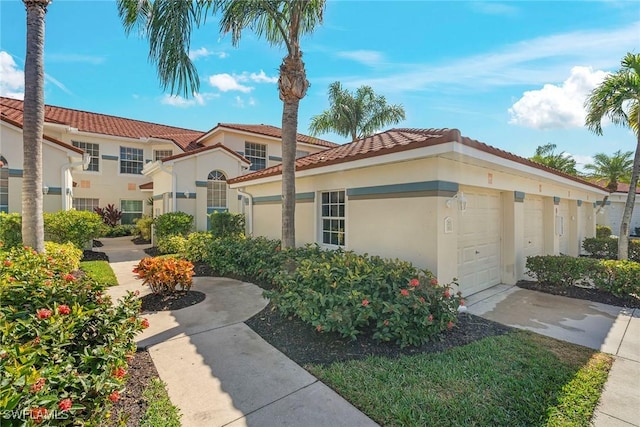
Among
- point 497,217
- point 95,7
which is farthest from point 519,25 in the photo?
point 95,7

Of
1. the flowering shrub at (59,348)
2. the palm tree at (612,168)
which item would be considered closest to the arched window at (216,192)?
the flowering shrub at (59,348)

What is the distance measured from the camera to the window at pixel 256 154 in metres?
20.7

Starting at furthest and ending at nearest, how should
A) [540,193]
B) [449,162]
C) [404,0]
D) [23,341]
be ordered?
[540,193]
[404,0]
[449,162]
[23,341]

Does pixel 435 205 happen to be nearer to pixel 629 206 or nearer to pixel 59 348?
pixel 59 348

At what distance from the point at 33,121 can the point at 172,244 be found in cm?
705

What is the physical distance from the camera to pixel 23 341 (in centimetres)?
260

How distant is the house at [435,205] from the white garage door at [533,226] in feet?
0.11

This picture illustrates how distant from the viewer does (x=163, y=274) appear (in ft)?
21.8

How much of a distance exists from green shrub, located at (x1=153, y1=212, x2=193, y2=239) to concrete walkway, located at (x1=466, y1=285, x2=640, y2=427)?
12.5 m

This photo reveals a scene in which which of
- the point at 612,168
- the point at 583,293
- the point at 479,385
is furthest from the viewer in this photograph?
the point at 612,168

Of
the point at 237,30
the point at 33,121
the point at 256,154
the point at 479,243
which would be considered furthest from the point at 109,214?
the point at 479,243

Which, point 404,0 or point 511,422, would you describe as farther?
point 404,0

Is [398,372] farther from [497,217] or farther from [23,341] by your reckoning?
[497,217]

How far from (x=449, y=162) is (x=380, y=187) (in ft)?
5.16
